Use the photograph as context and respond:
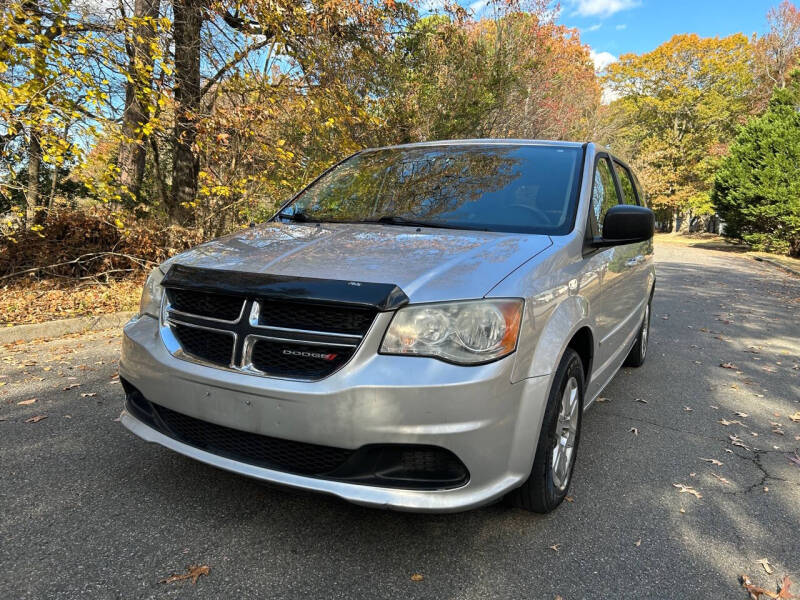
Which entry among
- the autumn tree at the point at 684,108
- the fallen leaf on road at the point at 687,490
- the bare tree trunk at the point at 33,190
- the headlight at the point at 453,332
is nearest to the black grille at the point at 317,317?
the headlight at the point at 453,332

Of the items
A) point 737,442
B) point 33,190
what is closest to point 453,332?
point 737,442

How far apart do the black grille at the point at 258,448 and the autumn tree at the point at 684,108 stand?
36521mm

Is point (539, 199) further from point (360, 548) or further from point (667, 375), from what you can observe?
point (667, 375)

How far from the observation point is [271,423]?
2.06 m

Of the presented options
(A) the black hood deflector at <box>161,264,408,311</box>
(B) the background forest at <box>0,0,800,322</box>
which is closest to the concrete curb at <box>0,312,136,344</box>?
(B) the background forest at <box>0,0,800,322</box>

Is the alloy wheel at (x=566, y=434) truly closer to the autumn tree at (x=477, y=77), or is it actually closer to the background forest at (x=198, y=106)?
the background forest at (x=198, y=106)

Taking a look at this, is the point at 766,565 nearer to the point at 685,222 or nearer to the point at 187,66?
the point at 187,66

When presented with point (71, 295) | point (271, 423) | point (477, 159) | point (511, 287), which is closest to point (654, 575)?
Result: point (511, 287)

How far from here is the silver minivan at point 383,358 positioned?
78.3 inches

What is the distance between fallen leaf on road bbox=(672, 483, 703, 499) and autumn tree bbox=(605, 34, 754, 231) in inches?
1385

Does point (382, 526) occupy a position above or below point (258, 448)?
below

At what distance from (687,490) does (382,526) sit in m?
1.69

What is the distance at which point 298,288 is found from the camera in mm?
2107

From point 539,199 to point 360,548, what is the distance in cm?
201
